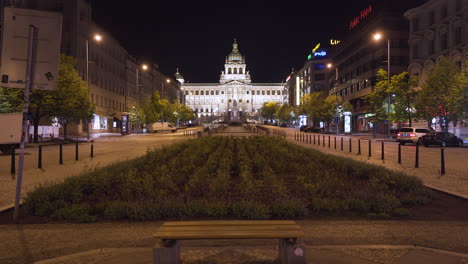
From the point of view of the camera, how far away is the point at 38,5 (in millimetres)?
52469

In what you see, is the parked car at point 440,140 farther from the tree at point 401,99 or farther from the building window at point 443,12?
the building window at point 443,12

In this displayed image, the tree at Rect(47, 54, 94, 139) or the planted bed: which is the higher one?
the tree at Rect(47, 54, 94, 139)

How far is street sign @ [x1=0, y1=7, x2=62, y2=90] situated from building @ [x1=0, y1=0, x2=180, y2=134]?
34009mm

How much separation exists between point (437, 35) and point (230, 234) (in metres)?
49.3

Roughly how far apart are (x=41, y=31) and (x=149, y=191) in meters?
3.90

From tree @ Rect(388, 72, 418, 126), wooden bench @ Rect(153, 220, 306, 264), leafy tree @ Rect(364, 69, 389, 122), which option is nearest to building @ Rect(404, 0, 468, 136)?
tree @ Rect(388, 72, 418, 126)

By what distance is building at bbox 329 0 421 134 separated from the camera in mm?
64312

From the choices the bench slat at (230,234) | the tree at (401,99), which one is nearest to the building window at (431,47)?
the tree at (401,99)

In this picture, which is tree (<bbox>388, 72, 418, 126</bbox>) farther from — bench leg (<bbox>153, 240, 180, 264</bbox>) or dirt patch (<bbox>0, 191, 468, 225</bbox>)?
bench leg (<bbox>153, 240, 180, 264</bbox>)

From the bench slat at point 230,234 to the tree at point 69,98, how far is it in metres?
34.0

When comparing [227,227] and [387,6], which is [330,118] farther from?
[227,227]

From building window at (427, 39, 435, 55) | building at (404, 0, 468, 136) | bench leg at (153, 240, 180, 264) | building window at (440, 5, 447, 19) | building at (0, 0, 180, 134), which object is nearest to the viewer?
bench leg at (153, 240, 180, 264)

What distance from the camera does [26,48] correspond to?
7176mm

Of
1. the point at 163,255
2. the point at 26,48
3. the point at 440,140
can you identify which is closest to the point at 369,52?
the point at 440,140
